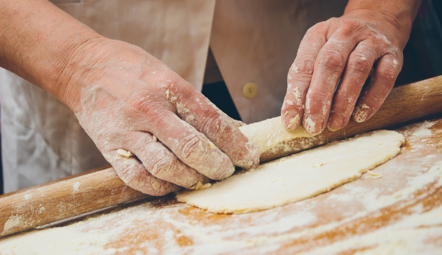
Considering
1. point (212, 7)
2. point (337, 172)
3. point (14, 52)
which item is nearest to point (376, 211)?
point (337, 172)

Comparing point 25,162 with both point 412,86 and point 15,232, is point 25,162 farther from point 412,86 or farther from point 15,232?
point 412,86

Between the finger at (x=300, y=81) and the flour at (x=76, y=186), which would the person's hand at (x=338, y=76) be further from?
the flour at (x=76, y=186)

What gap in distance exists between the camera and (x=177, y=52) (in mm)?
1891

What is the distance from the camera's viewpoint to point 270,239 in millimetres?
836

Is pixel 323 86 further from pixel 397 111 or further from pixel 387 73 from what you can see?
pixel 397 111

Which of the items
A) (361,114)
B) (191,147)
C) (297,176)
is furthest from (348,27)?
(191,147)

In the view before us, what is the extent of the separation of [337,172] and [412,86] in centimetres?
85

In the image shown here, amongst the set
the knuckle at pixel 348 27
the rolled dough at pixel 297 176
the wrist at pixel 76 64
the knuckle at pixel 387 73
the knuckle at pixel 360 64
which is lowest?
the rolled dough at pixel 297 176

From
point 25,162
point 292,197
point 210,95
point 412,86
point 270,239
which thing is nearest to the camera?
point 270,239

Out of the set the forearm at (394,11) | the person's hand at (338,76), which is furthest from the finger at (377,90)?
the forearm at (394,11)

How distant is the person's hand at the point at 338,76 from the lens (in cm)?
129

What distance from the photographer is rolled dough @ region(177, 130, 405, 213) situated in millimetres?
1021

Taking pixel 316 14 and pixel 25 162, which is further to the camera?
pixel 25 162

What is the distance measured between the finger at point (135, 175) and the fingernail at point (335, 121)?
2.80 feet
